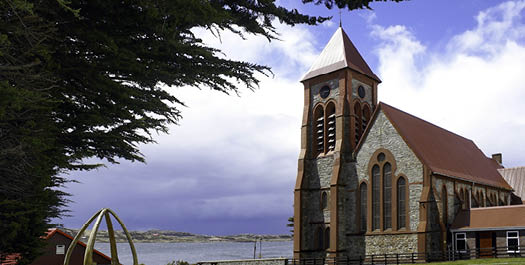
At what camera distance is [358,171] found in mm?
37500

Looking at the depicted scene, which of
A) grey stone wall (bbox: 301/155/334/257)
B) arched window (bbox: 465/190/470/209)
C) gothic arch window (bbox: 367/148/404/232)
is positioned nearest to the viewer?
gothic arch window (bbox: 367/148/404/232)

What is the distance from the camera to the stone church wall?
33719 millimetres

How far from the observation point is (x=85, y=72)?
32.8ft

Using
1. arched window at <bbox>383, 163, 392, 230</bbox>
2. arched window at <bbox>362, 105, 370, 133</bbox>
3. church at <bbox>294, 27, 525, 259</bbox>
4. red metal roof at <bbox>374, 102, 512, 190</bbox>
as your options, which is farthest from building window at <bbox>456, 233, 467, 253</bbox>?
arched window at <bbox>362, 105, 370, 133</bbox>

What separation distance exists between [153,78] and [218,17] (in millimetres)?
→ 2732

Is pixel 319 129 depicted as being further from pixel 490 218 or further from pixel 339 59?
pixel 490 218

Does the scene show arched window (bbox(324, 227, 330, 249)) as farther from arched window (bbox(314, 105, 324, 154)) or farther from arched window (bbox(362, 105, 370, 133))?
arched window (bbox(362, 105, 370, 133))

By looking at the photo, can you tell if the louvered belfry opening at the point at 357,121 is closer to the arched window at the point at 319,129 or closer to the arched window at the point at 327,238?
the arched window at the point at 319,129

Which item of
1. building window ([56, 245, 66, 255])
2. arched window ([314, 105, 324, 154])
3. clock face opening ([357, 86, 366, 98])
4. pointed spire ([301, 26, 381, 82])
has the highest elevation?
pointed spire ([301, 26, 381, 82])

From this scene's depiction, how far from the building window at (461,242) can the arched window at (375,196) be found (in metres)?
5.57

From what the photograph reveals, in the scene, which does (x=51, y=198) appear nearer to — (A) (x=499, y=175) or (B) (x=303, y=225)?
(B) (x=303, y=225)

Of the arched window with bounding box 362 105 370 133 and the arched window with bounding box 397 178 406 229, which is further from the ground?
the arched window with bounding box 362 105 370 133

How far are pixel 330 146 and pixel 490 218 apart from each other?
1301cm

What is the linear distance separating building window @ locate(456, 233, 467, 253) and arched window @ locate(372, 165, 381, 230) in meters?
5.57
